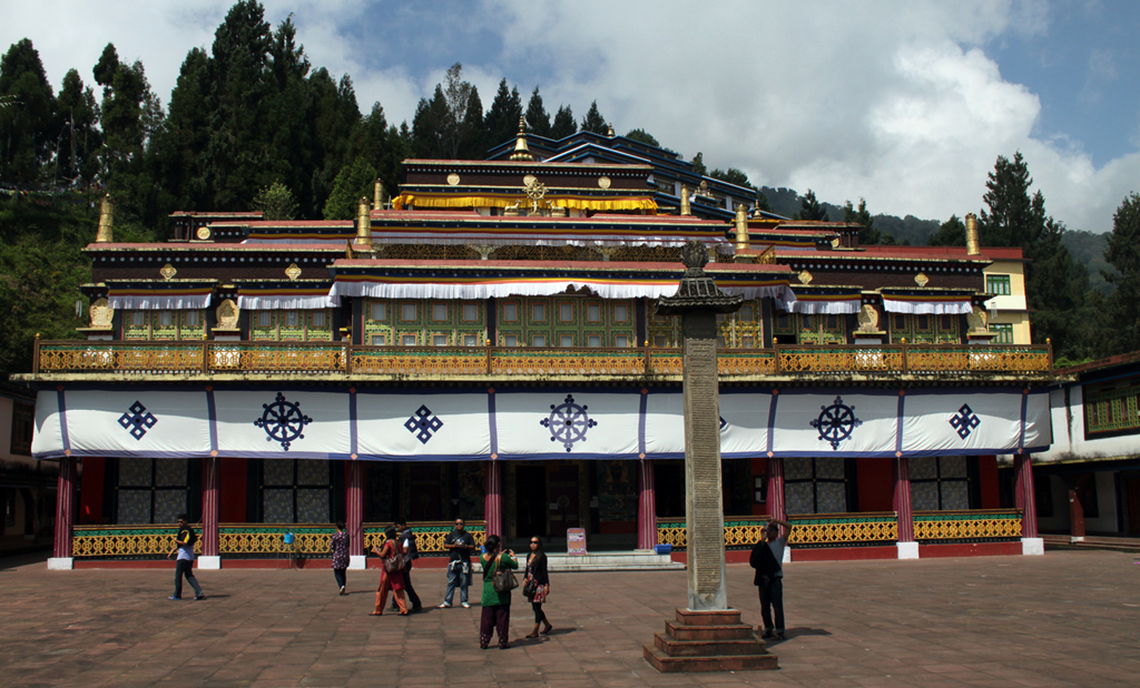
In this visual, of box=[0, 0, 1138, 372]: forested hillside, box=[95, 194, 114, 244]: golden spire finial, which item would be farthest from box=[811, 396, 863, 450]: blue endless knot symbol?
box=[0, 0, 1138, 372]: forested hillside

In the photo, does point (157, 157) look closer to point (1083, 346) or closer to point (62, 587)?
point (62, 587)

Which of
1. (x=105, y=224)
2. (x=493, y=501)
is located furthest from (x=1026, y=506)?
(x=105, y=224)

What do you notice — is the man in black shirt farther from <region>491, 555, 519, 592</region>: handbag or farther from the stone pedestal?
the stone pedestal

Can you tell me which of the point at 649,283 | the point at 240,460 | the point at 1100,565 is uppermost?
the point at 649,283

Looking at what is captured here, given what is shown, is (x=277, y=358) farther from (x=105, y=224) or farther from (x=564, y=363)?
(x=105, y=224)

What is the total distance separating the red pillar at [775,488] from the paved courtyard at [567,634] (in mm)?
4329

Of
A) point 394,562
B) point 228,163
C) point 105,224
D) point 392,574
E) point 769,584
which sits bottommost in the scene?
point 392,574

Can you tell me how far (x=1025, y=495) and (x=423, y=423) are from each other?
18.4 m

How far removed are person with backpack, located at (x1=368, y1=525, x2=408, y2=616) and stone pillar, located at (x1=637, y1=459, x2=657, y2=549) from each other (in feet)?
33.7

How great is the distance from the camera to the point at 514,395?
82.0ft

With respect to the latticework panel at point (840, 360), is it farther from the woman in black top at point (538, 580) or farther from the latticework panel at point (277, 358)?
the woman in black top at point (538, 580)

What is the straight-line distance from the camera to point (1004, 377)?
86.3ft

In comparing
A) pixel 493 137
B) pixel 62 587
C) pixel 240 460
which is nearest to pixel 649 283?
pixel 240 460

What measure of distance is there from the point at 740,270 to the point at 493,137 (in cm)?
6049
